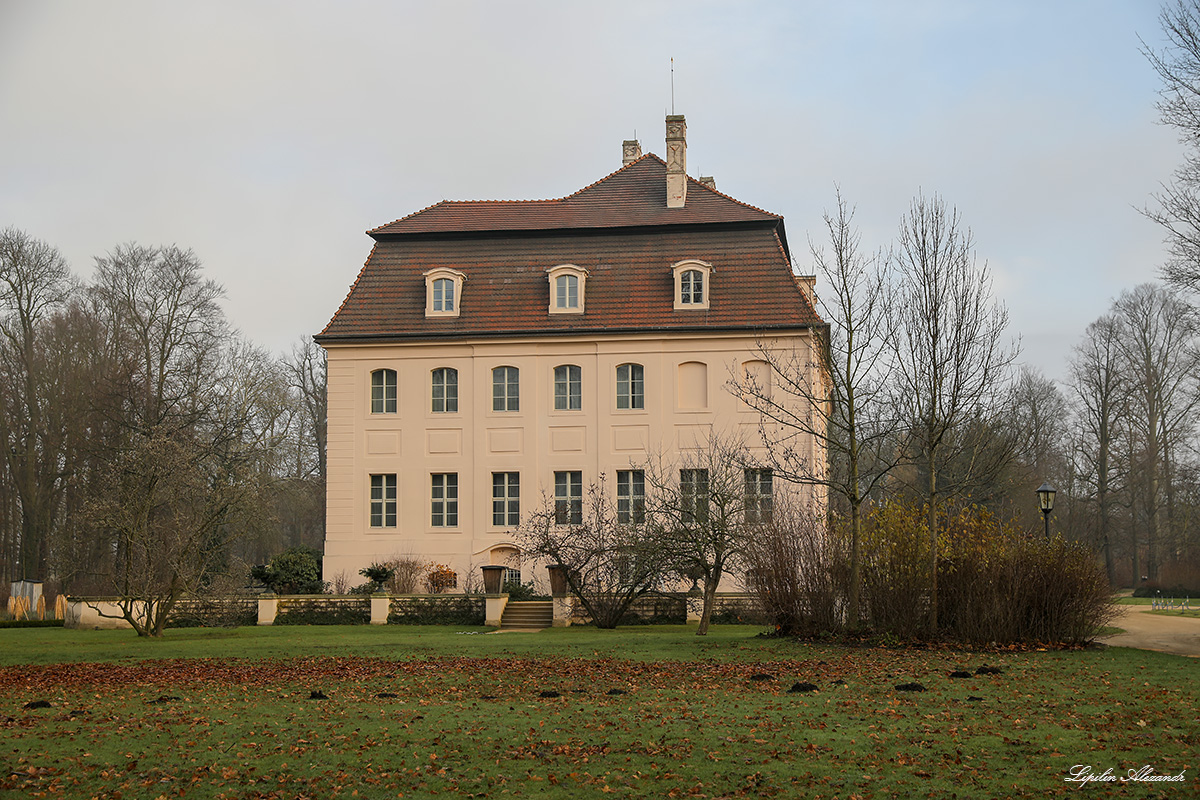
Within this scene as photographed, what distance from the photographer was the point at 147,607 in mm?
23906

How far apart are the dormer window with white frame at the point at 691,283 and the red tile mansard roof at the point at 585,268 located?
0.24 meters

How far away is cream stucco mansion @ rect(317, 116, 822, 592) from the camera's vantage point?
114 feet

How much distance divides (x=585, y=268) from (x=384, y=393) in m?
8.02

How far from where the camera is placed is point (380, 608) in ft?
93.6

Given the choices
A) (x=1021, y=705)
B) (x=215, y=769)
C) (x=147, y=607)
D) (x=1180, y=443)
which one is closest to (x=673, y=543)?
(x=147, y=607)

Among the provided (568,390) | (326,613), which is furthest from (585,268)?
(326,613)

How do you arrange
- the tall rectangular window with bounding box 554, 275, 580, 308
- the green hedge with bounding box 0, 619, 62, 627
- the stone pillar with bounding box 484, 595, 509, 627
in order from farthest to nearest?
1. the tall rectangular window with bounding box 554, 275, 580, 308
2. the green hedge with bounding box 0, 619, 62, 627
3. the stone pillar with bounding box 484, 595, 509, 627

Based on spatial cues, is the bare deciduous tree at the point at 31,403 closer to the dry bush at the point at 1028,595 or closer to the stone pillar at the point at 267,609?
the stone pillar at the point at 267,609

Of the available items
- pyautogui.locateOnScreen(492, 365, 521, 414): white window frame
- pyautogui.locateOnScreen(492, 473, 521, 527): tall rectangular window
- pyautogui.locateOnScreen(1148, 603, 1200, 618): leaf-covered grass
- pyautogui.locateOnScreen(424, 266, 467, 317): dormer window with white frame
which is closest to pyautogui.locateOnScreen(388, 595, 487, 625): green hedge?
pyautogui.locateOnScreen(492, 473, 521, 527): tall rectangular window

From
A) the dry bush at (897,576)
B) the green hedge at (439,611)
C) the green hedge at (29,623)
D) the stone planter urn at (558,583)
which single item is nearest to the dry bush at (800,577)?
the dry bush at (897,576)

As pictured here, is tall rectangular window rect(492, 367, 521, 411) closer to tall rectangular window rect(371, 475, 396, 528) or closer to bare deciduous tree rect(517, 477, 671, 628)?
tall rectangular window rect(371, 475, 396, 528)

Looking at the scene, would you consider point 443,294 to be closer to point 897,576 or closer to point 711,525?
point 711,525

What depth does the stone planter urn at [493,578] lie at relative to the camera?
95.5 ft

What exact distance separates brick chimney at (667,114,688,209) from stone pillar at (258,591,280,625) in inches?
722
